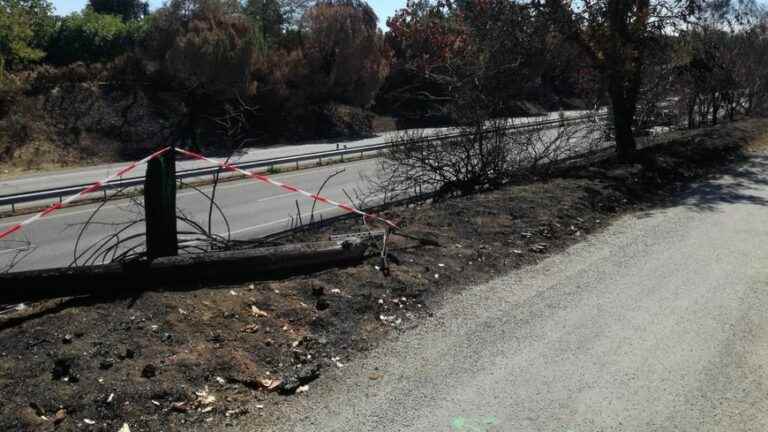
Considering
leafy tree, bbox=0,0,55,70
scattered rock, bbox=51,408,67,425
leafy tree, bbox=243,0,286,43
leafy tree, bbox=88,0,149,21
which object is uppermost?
leafy tree, bbox=88,0,149,21

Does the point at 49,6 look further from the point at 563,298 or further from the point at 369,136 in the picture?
the point at 563,298

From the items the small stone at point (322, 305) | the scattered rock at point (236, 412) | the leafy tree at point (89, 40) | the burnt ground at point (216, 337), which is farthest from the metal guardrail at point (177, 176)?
the leafy tree at point (89, 40)

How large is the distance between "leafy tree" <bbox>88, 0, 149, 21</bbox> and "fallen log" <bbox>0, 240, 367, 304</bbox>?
59.9 meters

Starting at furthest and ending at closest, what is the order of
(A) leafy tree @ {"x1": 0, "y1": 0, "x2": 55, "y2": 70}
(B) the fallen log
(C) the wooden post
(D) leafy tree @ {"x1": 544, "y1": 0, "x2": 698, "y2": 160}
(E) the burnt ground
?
(A) leafy tree @ {"x1": 0, "y1": 0, "x2": 55, "y2": 70} < (D) leafy tree @ {"x1": 544, "y1": 0, "x2": 698, "y2": 160} < (C) the wooden post < (B) the fallen log < (E) the burnt ground

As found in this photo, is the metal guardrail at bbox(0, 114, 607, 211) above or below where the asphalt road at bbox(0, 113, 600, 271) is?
above

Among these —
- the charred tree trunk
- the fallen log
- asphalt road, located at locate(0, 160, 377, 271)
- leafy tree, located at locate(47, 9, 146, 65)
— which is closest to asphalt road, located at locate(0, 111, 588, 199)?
the charred tree trunk

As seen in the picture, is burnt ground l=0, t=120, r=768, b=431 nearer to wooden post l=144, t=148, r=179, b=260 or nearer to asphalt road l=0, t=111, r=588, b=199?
wooden post l=144, t=148, r=179, b=260

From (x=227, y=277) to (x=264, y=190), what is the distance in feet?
39.2

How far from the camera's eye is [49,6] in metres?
38.1

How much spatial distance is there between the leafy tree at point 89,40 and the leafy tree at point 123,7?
1013 inches

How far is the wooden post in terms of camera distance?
6090mm

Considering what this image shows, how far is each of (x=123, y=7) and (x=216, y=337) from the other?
6512 centimetres

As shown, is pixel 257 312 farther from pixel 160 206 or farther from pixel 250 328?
pixel 160 206

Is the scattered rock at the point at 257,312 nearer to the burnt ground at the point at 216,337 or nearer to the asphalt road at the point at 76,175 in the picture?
the burnt ground at the point at 216,337
